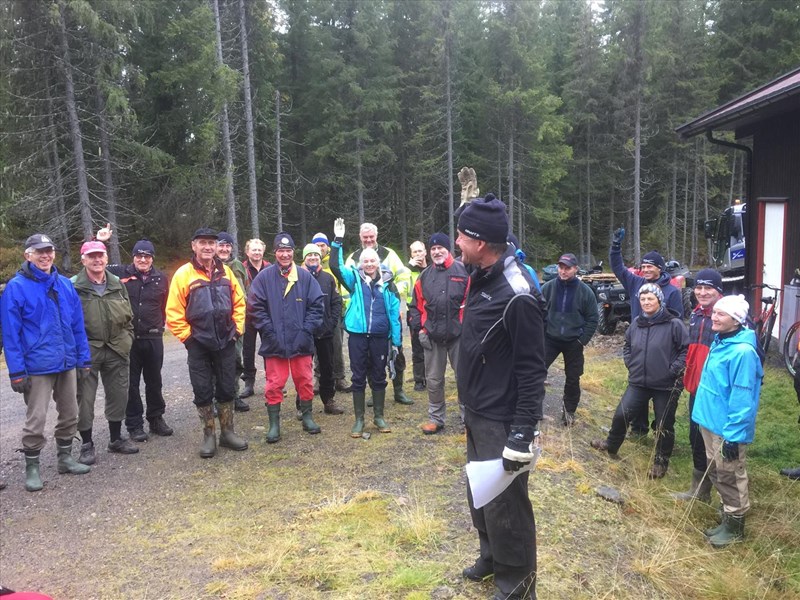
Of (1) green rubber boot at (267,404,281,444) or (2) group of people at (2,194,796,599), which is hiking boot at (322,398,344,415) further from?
(1) green rubber boot at (267,404,281,444)

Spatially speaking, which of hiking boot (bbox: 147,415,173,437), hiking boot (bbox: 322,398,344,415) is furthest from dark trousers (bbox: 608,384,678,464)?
hiking boot (bbox: 147,415,173,437)

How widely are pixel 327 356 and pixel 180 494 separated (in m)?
2.34

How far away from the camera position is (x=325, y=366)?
6.61m

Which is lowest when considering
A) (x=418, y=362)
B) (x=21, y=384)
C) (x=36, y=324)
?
(x=418, y=362)

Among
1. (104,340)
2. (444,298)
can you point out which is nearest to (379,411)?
(444,298)

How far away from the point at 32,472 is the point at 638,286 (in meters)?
6.14

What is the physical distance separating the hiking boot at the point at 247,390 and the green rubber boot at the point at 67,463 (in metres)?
2.42

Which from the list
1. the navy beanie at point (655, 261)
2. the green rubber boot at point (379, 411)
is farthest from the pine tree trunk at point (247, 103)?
the navy beanie at point (655, 261)

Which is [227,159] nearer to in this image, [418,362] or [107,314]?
[418,362]

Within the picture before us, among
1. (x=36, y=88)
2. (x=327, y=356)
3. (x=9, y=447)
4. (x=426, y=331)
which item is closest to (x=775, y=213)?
(x=426, y=331)

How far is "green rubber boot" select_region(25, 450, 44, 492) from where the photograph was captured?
187 inches

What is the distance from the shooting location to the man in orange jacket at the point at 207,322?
5.14 metres

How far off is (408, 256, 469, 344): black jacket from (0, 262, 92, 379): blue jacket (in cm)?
329

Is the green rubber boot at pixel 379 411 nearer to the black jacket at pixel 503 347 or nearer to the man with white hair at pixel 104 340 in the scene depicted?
the man with white hair at pixel 104 340
